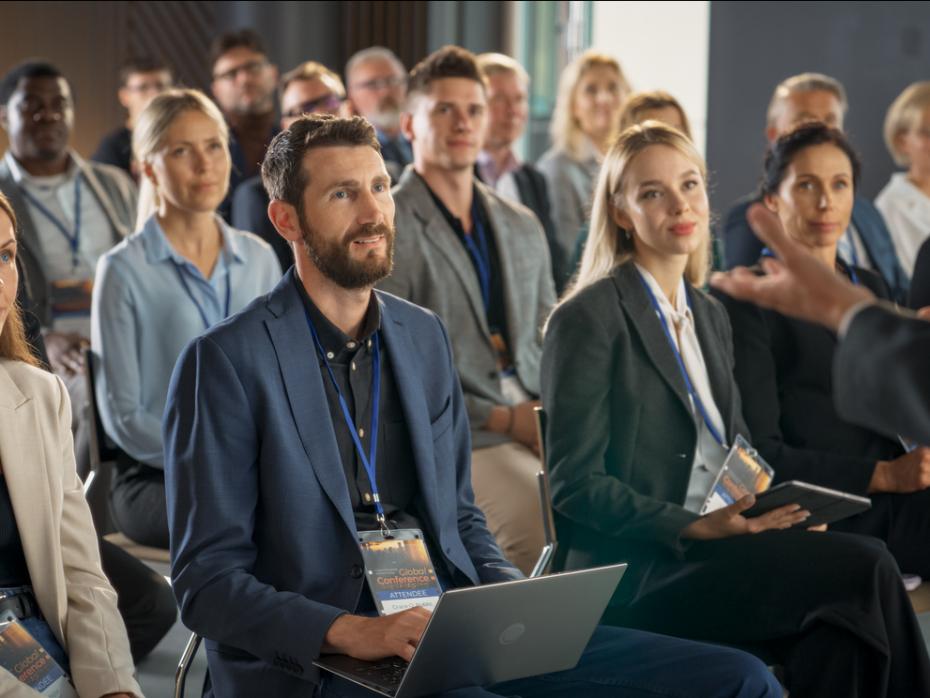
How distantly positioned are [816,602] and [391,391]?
3.45 ft

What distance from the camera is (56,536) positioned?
7.36 ft

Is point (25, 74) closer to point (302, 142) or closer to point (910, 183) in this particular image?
point (302, 142)

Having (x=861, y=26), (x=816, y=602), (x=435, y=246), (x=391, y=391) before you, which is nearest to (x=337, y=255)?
(x=391, y=391)

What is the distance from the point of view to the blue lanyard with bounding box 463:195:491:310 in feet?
14.5

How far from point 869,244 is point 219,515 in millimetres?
3610

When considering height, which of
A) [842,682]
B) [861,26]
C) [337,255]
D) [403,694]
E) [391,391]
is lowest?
[842,682]

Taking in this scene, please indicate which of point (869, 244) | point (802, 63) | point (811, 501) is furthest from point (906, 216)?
point (811, 501)

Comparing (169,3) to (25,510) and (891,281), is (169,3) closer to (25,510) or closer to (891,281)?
(891,281)

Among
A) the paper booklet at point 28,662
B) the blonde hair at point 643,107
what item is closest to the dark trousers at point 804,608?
the paper booklet at point 28,662

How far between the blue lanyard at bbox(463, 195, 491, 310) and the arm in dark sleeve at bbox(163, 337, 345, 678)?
2.16 metres

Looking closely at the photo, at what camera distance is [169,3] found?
9172mm

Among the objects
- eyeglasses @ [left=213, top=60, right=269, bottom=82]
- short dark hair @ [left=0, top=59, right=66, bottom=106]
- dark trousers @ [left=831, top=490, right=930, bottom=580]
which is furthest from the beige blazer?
eyeglasses @ [left=213, top=60, right=269, bottom=82]

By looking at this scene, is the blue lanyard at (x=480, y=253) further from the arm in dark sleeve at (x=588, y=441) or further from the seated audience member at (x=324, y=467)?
the seated audience member at (x=324, y=467)

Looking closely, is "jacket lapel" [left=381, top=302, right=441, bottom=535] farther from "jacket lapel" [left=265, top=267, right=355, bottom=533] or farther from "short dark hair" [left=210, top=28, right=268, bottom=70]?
"short dark hair" [left=210, top=28, right=268, bottom=70]
